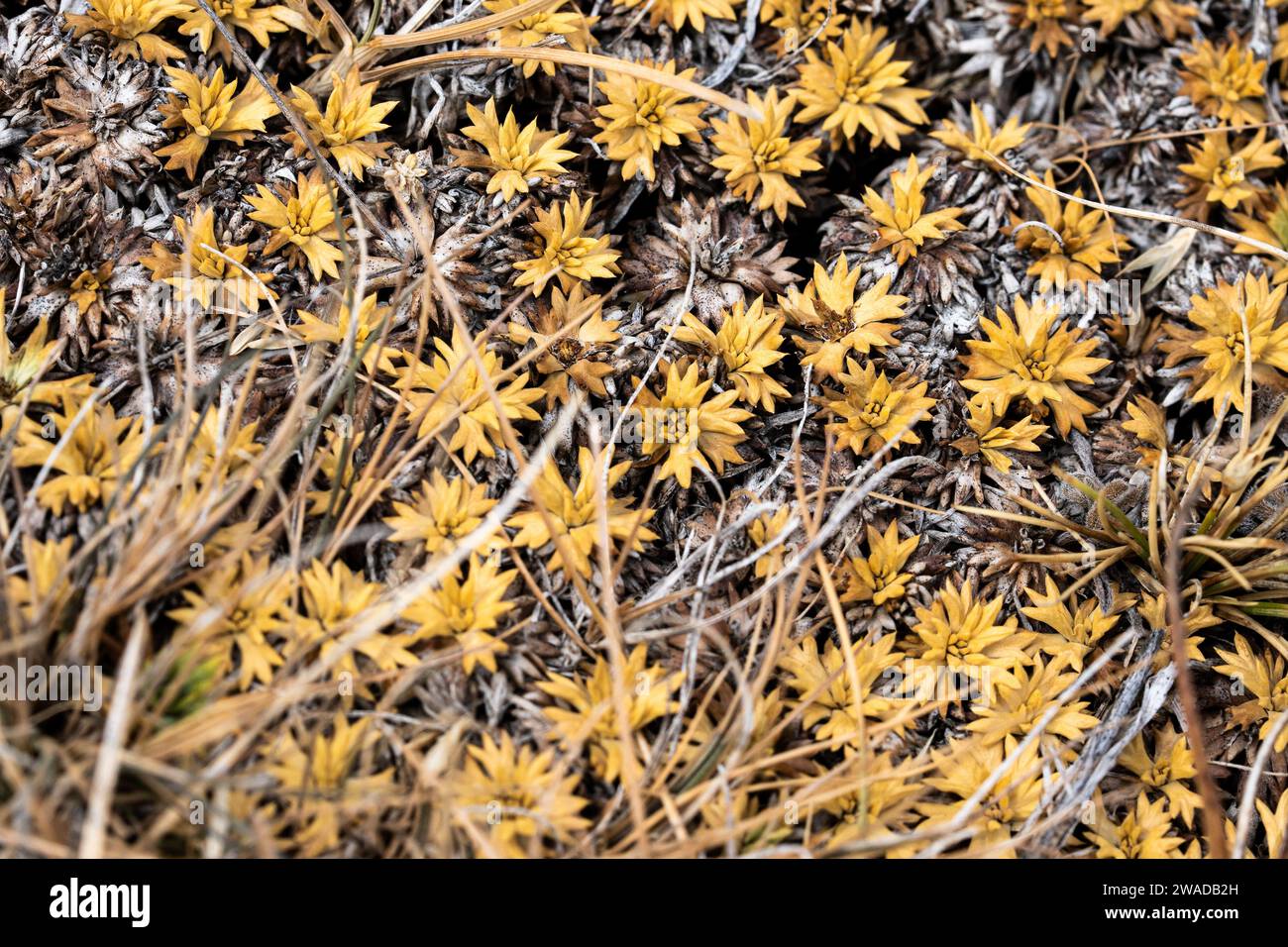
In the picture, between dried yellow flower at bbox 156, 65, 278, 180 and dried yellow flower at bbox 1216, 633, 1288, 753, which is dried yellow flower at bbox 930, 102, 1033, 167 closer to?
dried yellow flower at bbox 1216, 633, 1288, 753

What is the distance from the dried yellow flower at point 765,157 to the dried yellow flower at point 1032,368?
0.54 meters

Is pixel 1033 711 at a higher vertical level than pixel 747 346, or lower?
lower

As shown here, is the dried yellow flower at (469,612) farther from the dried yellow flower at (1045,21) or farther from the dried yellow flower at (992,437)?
the dried yellow flower at (1045,21)

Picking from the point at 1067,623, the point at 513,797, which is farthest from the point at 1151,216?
the point at 513,797

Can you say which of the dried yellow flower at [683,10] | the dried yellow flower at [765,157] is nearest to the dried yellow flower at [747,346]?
the dried yellow flower at [765,157]

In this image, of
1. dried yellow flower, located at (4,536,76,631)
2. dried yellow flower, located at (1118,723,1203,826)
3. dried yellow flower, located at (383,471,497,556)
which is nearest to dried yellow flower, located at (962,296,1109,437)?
dried yellow flower, located at (1118,723,1203,826)

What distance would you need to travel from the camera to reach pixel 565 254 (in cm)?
217

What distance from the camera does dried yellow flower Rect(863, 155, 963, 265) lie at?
2.27 metres

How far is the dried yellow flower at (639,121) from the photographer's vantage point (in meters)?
2.22

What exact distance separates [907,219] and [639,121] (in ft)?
2.12

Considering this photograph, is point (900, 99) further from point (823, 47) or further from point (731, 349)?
point (731, 349)

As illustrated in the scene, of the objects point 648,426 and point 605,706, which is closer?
point 605,706

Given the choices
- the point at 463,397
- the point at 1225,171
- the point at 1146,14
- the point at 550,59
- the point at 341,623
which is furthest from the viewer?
the point at 1146,14

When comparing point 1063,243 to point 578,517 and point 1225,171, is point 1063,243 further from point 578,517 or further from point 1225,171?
point 578,517
